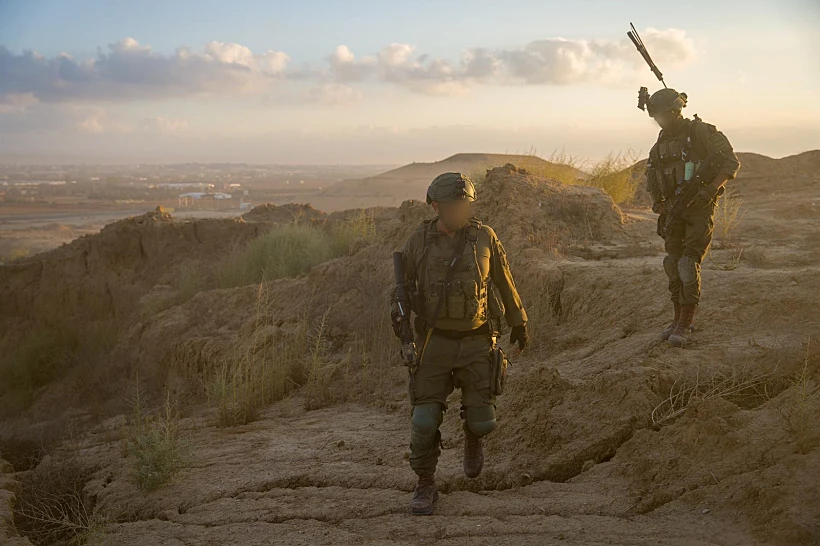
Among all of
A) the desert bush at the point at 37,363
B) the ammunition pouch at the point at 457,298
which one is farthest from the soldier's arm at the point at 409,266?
→ the desert bush at the point at 37,363

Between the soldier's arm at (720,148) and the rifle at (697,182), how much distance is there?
0.03 metres

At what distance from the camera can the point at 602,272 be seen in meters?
7.40

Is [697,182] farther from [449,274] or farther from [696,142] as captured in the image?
[449,274]

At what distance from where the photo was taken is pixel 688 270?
214 inches

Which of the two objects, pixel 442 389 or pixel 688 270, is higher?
pixel 688 270

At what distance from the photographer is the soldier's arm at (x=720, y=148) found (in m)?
5.33

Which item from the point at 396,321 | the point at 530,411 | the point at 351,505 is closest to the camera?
the point at 396,321

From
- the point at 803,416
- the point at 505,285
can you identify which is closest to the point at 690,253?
the point at 803,416

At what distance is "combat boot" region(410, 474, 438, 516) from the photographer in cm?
406

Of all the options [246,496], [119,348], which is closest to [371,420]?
[246,496]

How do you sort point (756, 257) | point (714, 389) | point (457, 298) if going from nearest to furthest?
point (457, 298) → point (714, 389) → point (756, 257)

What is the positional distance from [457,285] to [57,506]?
3.29 metres

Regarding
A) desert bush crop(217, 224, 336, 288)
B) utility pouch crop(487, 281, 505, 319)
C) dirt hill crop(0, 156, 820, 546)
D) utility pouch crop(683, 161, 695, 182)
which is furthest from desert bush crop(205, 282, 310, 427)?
utility pouch crop(683, 161, 695, 182)

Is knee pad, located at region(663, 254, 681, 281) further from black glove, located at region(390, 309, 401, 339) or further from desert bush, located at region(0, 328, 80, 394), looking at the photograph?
desert bush, located at region(0, 328, 80, 394)
